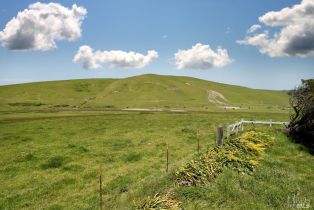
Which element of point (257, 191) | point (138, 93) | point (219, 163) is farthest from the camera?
point (138, 93)

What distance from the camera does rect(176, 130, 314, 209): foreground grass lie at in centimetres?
1095

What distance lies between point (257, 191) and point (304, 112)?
14.3m

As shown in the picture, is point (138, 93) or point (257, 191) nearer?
point (257, 191)

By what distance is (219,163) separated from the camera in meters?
14.5

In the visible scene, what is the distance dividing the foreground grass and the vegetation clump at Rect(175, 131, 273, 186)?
0.45m

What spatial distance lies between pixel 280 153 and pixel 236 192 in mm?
9573

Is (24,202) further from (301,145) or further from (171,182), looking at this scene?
(301,145)

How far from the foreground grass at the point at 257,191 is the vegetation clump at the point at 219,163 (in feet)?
1.46

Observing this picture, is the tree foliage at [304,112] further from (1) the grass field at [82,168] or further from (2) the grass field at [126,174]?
(1) the grass field at [82,168]

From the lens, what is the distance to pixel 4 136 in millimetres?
34219

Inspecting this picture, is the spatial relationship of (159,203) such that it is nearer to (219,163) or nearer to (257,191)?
(257,191)

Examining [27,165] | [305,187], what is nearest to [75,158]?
[27,165]

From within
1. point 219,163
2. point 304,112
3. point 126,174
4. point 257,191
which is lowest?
point 126,174

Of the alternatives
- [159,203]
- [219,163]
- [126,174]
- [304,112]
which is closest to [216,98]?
[304,112]
